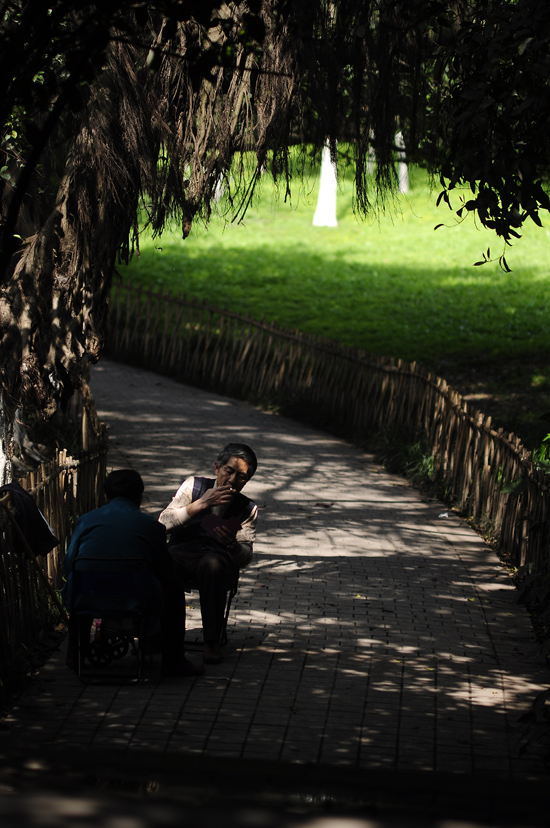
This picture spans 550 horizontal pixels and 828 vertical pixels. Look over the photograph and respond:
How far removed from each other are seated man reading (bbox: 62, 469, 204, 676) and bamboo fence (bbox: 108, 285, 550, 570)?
2.30 metres

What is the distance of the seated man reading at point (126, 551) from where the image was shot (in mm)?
4844

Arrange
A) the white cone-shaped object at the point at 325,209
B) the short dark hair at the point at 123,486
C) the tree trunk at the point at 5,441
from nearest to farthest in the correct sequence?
the short dark hair at the point at 123,486, the tree trunk at the point at 5,441, the white cone-shaped object at the point at 325,209

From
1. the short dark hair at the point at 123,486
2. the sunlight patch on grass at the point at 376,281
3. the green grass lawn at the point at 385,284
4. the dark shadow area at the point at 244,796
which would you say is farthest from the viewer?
the sunlight patch on grass at the point at 376,281

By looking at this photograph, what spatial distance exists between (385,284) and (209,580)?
20356 millimetres

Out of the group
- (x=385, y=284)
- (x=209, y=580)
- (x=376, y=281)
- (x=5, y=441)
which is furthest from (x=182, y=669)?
(x=376, y=281)

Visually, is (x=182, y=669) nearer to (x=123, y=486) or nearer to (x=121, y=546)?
(x=121, y=546)

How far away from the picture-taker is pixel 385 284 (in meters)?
25.0

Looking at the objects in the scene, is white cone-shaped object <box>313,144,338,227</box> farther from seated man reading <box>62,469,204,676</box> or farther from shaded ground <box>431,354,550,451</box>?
seated man reading <box>62,469,204,676</box>

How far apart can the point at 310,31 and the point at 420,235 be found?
2679 cm

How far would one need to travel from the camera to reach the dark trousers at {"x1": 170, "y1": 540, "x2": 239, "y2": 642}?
5430 mm

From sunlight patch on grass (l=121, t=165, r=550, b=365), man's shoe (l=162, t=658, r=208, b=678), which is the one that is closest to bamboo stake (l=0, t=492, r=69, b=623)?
man's shoe (l=162, t=658, r=208, b=678)

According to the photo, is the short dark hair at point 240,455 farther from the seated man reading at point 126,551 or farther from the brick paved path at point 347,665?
the brick paved path at point 347,665

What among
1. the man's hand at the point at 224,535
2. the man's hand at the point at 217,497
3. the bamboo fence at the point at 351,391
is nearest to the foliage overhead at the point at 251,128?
the man's hand at the point at 217,497

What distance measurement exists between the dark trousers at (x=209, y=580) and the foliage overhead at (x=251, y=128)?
2.43 m
